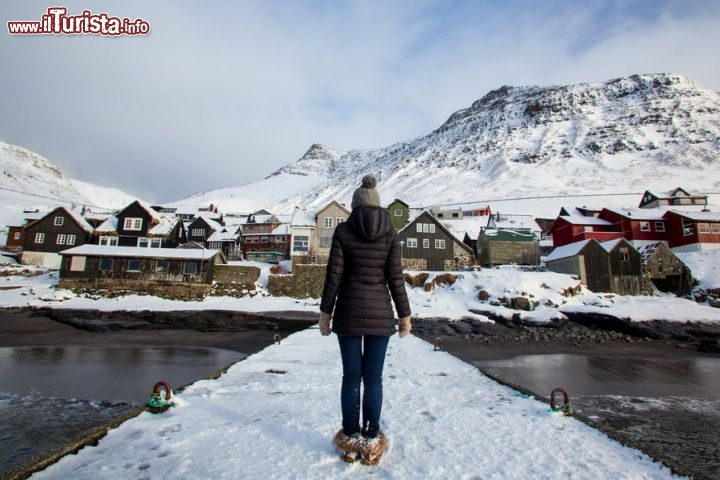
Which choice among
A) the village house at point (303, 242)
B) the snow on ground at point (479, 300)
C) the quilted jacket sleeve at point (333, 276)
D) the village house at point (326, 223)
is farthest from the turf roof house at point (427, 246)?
the quilted jacket sleeve at point (333, 276)

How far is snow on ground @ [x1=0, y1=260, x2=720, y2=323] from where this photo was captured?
28.1 meters

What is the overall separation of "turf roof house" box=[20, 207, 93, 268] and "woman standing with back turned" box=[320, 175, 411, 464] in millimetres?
53001

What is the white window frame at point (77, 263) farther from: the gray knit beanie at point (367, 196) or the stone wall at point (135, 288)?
the gray knit beanie at point (367, 196)

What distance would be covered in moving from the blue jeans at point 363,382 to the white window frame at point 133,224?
169 feet

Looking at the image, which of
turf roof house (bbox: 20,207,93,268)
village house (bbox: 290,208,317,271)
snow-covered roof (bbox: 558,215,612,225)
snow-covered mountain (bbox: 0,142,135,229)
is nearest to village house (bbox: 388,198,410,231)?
village house (bbox: 290,208,317,271)

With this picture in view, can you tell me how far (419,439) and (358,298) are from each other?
1.74m

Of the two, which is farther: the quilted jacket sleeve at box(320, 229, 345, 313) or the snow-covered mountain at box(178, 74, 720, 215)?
the snow-covered mountain at box(178, 74, 720, 215)

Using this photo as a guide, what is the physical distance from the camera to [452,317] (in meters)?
27.1

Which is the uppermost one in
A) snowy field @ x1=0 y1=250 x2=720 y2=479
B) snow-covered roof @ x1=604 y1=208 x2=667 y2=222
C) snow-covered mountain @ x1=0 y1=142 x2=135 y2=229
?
snow-covered mountain @ x1=0 y1=142 x2=135 y2=229

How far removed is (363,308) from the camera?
3.49 m

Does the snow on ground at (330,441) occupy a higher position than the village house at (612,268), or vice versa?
the village house at (612,268)

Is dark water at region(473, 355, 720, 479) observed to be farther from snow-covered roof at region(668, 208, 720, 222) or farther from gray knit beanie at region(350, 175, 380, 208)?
snow-covered roof at region(668, 208, 720, 222)

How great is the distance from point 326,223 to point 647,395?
3380 centimetres

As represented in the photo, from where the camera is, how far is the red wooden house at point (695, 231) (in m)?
39.6
